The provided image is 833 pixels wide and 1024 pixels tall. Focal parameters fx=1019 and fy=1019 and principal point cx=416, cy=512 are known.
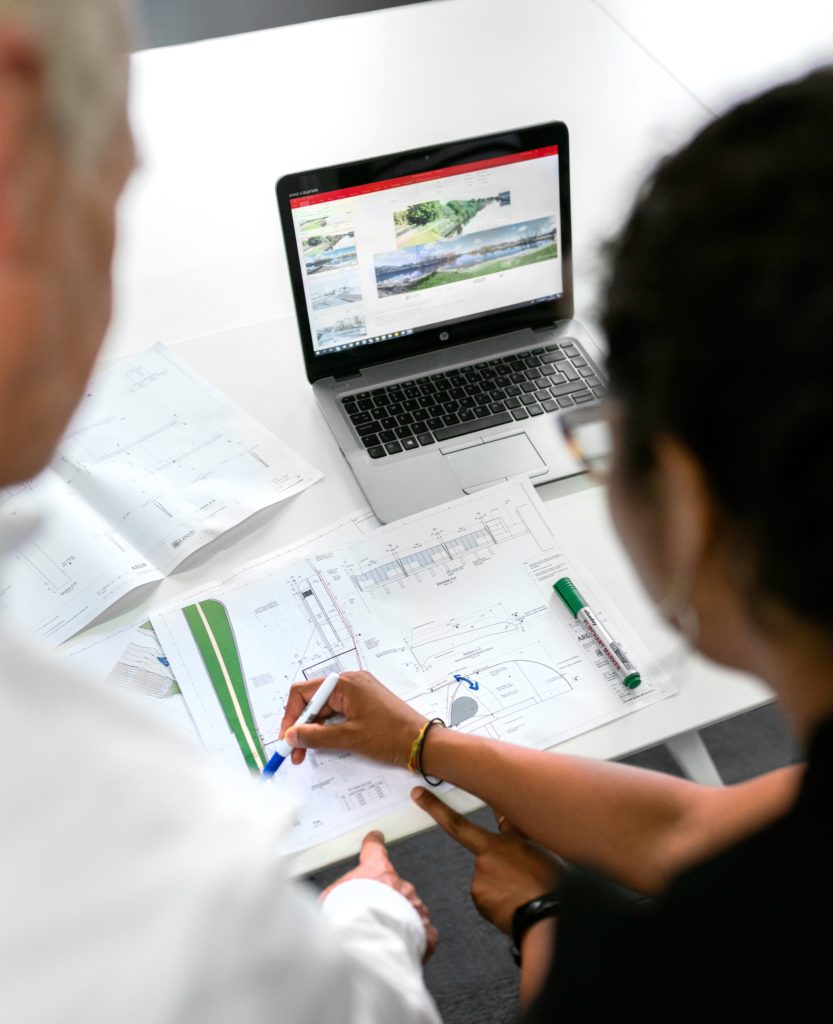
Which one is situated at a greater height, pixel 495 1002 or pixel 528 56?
pixel 528 56

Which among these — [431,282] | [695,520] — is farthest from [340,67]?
[695,520]

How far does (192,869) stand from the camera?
1.67ft

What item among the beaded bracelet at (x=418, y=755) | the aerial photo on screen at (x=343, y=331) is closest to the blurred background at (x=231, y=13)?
the aerial photo on screen at (x=343, y=331)

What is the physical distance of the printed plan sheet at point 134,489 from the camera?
117 centimetres

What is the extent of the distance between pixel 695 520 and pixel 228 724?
24.3 inches

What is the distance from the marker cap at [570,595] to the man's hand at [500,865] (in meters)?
0.24

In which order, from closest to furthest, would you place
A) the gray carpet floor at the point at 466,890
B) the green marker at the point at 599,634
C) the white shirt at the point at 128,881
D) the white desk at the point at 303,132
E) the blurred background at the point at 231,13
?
the white shirt at the point at 128,881, the green marker at the point at 599,634, the white desk at the point at 303,132, the gray carpet floor at the point at 466,890, the blurred background at the point at 231,13

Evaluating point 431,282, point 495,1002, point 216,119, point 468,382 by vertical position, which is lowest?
point 495,1002

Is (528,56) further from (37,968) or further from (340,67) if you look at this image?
(37,968)

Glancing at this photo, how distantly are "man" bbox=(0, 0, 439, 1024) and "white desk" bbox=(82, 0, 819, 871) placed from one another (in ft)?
1.96

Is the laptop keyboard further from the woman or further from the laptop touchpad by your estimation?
the woman

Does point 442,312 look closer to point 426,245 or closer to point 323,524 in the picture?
point 426,245

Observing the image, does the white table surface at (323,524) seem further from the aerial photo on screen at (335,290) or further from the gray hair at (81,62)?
the gray hair at (81,62)

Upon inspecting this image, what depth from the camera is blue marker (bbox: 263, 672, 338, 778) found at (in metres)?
1.00
